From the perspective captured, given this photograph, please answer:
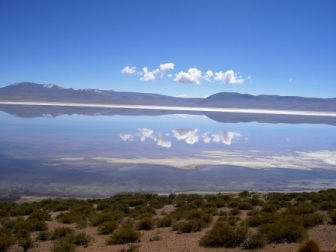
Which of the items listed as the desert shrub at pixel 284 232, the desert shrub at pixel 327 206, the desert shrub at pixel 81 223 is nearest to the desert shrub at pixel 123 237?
the desert shrub at pixel 81 223

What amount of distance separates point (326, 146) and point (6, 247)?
39895 mm

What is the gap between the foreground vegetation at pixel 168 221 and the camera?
8859 millimetres

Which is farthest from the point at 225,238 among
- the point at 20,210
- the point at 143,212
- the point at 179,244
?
the point at 20,210

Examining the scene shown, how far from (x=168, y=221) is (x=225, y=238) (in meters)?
2.98

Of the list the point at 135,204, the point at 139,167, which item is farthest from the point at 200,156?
the point at 135,204

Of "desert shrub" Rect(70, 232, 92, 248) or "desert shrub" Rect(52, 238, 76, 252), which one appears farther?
"desert shrub" Rect(70, 232, 92, 248)

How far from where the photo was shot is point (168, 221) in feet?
37.8

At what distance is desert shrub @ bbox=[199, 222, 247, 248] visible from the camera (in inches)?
344

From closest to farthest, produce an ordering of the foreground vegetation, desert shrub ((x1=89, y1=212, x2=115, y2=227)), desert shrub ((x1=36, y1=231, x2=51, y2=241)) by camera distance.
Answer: the foreground vegetation, desert shrub ((x1=36, y1=231, x2=51, y2=241)), desert shrub ((x1=89, y1=212, x2=115, y2=227))

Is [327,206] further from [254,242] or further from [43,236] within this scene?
[43,236]

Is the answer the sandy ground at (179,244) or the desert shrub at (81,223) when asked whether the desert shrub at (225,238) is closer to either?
the sandy ground at (179,244)

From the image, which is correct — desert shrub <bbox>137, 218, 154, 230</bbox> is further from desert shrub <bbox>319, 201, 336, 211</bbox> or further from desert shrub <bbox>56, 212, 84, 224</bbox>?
desert shrub <bbox>319, 201, 336, 211</bbox>

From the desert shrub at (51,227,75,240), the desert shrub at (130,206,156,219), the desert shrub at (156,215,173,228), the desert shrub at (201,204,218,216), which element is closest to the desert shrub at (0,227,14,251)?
the desert shrub at (51,227,75,240)

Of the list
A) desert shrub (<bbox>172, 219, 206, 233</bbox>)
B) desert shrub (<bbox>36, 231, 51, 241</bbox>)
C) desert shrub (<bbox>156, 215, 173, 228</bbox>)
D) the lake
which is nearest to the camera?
desert shrub (<bbox>36, 231, 51, 241</bbox>)
